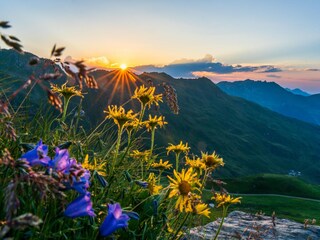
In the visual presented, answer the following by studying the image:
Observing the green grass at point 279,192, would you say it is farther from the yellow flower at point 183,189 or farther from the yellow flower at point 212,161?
the yellow flower at point 183,189

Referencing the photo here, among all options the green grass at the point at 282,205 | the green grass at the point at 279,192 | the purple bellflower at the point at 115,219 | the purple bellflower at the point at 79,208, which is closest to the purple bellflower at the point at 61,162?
the purple bellflower at the point at 79,208

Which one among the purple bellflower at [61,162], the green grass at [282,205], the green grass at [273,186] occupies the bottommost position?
the green grass at [273,186]

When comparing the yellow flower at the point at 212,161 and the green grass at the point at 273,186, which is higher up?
the yellow flower at the point at 212,161

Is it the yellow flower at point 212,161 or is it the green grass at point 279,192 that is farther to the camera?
the green grass at point 279,192

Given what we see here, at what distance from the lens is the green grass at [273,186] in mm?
142125

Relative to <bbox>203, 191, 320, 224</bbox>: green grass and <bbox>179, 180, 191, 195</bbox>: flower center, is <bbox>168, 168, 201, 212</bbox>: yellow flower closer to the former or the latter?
<bbox>179, 180, 191, 195</bbox>: flower center

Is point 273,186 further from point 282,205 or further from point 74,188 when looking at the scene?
point 74,188

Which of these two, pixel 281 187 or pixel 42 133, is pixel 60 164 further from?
pixel 281 187

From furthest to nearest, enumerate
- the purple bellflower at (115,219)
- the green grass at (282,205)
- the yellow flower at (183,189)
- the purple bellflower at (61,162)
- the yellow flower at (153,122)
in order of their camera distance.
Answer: the green grass at (282,205) → the yellow flower at (153,122) → the yellow flower at (183,189) → the purple bellflower at (115,219) → the purple bellflower at (61,162)

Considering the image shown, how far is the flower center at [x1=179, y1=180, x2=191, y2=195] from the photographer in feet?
12.1

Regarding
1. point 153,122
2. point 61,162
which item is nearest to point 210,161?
point 153,122

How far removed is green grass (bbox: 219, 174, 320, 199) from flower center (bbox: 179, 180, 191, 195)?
139059 millimetres

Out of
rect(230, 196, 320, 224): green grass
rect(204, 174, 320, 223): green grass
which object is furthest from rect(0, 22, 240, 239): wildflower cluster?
rect(204, 174, 320, 223): green grass

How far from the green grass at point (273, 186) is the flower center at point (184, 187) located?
139 meters
